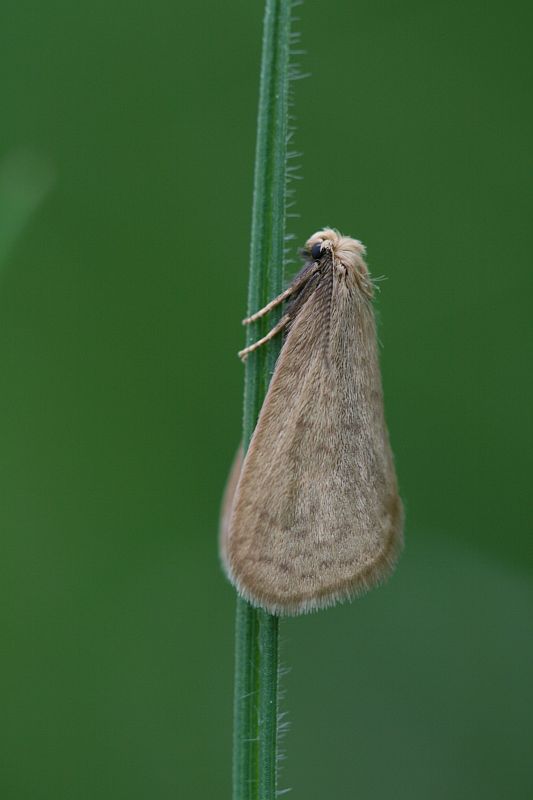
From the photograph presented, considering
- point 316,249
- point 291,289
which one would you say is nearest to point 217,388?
point 316,249

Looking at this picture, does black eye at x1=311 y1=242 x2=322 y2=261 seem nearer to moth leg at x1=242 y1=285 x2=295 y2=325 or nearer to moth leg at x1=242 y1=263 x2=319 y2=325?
moth leg at x1=242 y1=263 x2=319 y2=325

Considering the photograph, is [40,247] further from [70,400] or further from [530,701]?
[530,701]

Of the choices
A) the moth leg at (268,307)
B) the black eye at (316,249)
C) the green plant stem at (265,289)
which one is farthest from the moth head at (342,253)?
the green plant stem at (265,289)

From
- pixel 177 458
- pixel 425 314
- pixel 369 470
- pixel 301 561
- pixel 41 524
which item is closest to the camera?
pixel 301 561

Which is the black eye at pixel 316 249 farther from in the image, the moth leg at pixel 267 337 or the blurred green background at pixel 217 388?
the blurred green background at pixel 217 388

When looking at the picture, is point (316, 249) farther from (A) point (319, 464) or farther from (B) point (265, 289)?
(A) point (319, 464)

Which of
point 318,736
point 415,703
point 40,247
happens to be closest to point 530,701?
point 415,703
